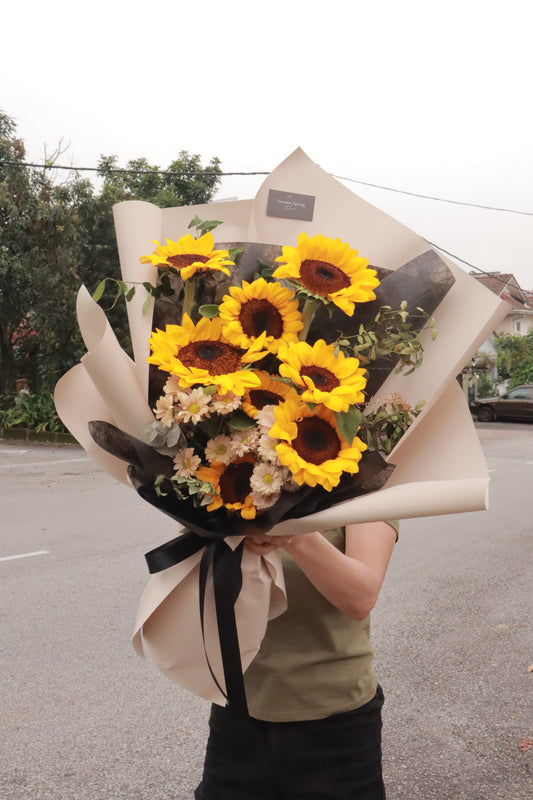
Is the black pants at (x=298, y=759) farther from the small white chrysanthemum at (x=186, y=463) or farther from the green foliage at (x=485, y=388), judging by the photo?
the green foliage at (x=485, y=388)

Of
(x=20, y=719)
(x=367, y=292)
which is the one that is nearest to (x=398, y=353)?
(x=367, y=292)

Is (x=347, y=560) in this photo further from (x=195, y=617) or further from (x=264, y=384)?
(x=264, y=384)

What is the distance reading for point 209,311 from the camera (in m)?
1.36

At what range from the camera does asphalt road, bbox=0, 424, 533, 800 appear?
10.5ft

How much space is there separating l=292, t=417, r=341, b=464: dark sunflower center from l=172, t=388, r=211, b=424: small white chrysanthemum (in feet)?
0.50

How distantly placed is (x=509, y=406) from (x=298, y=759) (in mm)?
25152

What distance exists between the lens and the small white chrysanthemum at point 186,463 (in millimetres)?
1312

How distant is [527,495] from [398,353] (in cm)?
958

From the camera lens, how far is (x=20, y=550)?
6.73 metres

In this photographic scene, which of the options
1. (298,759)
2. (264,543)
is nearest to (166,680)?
(298,759)

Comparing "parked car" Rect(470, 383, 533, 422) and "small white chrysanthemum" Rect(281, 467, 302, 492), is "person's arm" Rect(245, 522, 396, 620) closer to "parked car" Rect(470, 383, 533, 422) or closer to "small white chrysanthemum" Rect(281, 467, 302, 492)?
"small white chrysanthemum" Rect(281, 467, 302, 492)

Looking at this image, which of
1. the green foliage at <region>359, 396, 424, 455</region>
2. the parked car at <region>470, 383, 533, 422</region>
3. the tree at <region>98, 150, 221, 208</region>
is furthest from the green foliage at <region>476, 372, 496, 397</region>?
the green foliage at <region>359, 396, 424, 455</region>

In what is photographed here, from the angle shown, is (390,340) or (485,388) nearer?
(390,340)

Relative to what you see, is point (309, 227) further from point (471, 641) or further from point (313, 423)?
point (471, 641)
